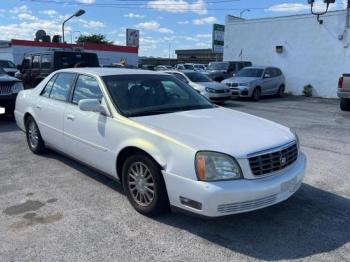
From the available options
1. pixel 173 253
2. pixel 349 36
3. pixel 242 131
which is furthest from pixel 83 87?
pixel 349 36

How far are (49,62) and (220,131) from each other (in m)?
12.1

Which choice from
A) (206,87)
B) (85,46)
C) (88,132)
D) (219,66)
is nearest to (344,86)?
(206,87)

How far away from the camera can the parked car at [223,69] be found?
2191 cm

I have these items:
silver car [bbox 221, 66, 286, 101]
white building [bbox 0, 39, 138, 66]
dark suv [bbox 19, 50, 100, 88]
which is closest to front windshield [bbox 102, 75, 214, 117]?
dark suv [bbox 19, 50, 100, 88]

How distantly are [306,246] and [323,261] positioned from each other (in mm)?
268

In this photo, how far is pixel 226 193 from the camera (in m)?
3.55

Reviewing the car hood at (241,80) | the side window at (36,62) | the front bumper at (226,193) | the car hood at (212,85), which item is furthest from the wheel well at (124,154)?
the car hood at (241,80)

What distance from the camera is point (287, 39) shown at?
2298cm

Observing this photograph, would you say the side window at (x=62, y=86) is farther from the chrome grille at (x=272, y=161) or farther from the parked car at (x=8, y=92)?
the parked car at (x=8, y=92)

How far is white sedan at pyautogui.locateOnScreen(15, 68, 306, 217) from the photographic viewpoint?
12.0ft

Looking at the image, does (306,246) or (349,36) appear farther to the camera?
(349,36)

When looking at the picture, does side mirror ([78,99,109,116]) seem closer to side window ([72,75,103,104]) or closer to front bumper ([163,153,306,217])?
side window ([72,75,103,104])

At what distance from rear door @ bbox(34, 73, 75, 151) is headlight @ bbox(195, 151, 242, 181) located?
2.65m

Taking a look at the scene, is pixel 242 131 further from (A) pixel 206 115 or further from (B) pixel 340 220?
(B) pixel 340 220
